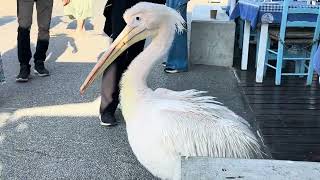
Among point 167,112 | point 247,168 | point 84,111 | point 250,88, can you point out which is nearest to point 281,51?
point 250,88

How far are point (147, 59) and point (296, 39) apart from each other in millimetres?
3157

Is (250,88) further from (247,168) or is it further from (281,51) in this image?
(247,168)

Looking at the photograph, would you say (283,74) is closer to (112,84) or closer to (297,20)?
A: (297,20)

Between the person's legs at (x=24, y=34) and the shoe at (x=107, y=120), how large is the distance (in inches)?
70.2

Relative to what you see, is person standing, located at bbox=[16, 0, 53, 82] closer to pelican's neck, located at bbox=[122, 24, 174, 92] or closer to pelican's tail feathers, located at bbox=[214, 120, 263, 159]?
pelican's neck, located at bbox=[122, 24, 174, 92]

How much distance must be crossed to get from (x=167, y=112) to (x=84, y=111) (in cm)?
237

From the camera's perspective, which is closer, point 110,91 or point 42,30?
point 110,91

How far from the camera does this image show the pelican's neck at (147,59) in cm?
319

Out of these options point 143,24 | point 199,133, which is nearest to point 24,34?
point 143,24

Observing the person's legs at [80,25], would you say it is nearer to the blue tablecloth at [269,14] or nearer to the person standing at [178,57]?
the person standing at [178,57]

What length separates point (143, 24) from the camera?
3.19 meters

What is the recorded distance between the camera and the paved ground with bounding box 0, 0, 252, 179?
12.4 ft

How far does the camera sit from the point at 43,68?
626 centimetres

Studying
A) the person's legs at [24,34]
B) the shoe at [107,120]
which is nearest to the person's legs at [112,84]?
the shoe at [107,120]
